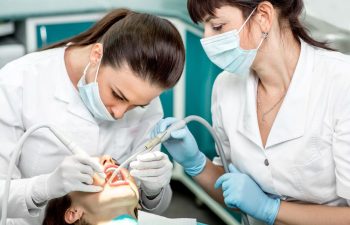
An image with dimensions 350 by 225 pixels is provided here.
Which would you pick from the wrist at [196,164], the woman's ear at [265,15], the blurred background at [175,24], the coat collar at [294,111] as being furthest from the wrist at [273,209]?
the blurred background at [175,24]

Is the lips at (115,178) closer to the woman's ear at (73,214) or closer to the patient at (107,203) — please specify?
the patient at (107,203)

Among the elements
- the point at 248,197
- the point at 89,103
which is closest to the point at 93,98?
the point at 89,103

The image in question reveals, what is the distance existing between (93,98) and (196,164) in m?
0.48

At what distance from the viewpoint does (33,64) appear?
1.94 meters

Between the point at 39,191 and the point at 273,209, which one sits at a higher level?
the point at 39,191

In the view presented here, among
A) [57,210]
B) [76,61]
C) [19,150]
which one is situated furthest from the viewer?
[76,61]

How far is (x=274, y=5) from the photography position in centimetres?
187

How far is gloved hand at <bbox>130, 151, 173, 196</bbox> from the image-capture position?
69.3 inches

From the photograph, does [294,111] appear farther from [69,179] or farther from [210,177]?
[69,179]

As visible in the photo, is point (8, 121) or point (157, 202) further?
point (157, 202)

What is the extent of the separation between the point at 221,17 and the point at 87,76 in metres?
0.46

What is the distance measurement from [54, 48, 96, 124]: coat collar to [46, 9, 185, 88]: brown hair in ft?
0.63

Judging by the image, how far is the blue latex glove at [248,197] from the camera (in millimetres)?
1930

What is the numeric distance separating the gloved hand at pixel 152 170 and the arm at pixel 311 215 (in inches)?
16.1
